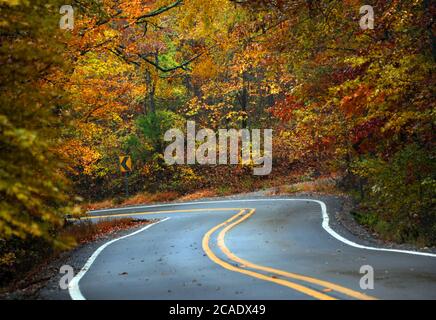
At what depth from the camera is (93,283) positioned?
946 centimetres

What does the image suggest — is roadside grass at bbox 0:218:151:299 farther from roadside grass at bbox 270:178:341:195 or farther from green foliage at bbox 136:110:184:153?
green foliage at bbox 136:110:184:153

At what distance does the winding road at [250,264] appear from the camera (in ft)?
24.9

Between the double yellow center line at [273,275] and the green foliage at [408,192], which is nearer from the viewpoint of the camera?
the double yellow center line at [273,275]

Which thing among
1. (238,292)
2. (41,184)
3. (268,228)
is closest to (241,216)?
(268,228)

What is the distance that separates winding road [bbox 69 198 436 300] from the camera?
7.58 m

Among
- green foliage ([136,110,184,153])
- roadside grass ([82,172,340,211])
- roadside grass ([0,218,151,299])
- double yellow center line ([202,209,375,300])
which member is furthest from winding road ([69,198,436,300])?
green foliage ([136,110,184,153])

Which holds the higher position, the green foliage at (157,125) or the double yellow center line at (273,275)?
the green foliage at (157,125)

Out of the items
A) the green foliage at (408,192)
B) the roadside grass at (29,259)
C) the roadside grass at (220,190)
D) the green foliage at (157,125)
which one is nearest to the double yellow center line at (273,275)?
the roadside grass at (29,259)

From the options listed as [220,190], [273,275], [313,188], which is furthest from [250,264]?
[220,190]

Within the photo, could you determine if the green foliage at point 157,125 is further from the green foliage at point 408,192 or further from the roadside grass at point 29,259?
the green foliage at point 408,192

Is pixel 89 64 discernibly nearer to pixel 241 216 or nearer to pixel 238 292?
pixel 241 216

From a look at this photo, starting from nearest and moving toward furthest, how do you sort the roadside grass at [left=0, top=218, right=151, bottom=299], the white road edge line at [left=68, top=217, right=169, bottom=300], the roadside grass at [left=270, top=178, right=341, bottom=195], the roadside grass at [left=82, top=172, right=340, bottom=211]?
the white road edge line at [left=68, top=217, right=169, bottom=300] < the roadside grass at [left=0, top=218, right=151, bottom=299] < the roadside grass at [left=270, top=178, right=341, bottom=195] < the roadside grass at [left=82, top=172, right=340, bottom=211]

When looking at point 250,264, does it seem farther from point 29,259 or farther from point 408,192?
point 29,259
